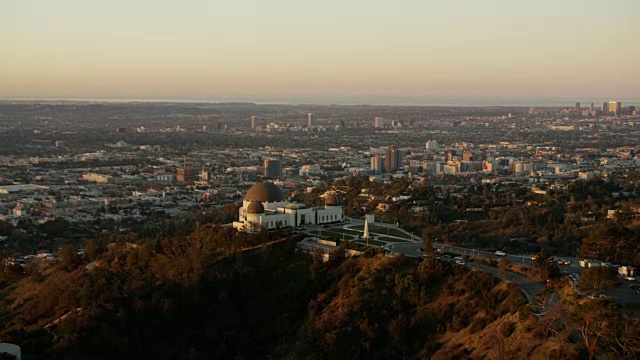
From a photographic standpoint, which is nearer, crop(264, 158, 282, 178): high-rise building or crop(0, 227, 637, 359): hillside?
crop(0, 227, 637, 359): hillside

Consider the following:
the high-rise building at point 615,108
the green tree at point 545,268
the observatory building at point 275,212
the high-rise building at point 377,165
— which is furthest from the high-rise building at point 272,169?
the high-rise building at point 615,108

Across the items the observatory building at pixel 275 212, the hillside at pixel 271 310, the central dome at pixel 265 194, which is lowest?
the hillside at pixel 271 310

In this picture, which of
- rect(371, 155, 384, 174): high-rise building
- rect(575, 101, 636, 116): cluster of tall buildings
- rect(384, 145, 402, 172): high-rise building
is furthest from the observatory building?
rect(575, 101, 636, 116): cluster of tall buildings

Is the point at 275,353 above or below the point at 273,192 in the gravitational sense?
below

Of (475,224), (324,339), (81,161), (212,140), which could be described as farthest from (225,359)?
(212,140)

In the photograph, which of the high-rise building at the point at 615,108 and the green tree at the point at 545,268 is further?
the high-rise building at the point at 615,108

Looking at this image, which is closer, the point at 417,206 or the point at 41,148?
the point at 417,206

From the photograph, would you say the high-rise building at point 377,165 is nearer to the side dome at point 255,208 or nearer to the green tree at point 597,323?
the side dome at point 255,208

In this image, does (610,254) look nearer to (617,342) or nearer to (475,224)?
(617,342)

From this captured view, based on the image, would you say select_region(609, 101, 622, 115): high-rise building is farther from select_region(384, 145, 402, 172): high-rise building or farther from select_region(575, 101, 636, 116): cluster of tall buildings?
select_region(384, 145, 402, 172): high-rise building
